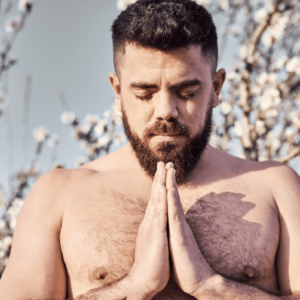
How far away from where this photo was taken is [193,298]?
1407 millimetres

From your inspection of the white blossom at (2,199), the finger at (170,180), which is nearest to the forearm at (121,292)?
the finger at (170,180)

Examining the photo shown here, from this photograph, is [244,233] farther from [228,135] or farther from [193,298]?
[228,135]

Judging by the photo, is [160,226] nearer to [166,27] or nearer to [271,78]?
[166,27]

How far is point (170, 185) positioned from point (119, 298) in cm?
51

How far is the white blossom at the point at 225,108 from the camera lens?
4.19m

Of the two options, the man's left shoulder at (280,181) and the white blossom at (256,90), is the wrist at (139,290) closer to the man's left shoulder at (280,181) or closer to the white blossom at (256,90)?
the man's left shoulder at (280,181)

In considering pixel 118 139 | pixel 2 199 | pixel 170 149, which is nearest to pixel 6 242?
pixel 2 199

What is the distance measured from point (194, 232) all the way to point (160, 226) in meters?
0.25

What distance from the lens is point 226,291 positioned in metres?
1.35

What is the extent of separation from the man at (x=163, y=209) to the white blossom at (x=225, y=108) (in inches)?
91.5

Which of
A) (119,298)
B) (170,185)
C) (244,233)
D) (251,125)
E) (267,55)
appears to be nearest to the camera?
(119,298)

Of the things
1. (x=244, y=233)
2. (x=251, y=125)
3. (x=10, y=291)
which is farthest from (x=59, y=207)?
(x=251, y=125)

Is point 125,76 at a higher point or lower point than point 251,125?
higher

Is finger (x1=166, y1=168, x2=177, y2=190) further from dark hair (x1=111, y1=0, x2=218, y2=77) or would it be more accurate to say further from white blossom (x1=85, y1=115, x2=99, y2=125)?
white blossom (x1=85, y1=115, x2=99, y2=125)
